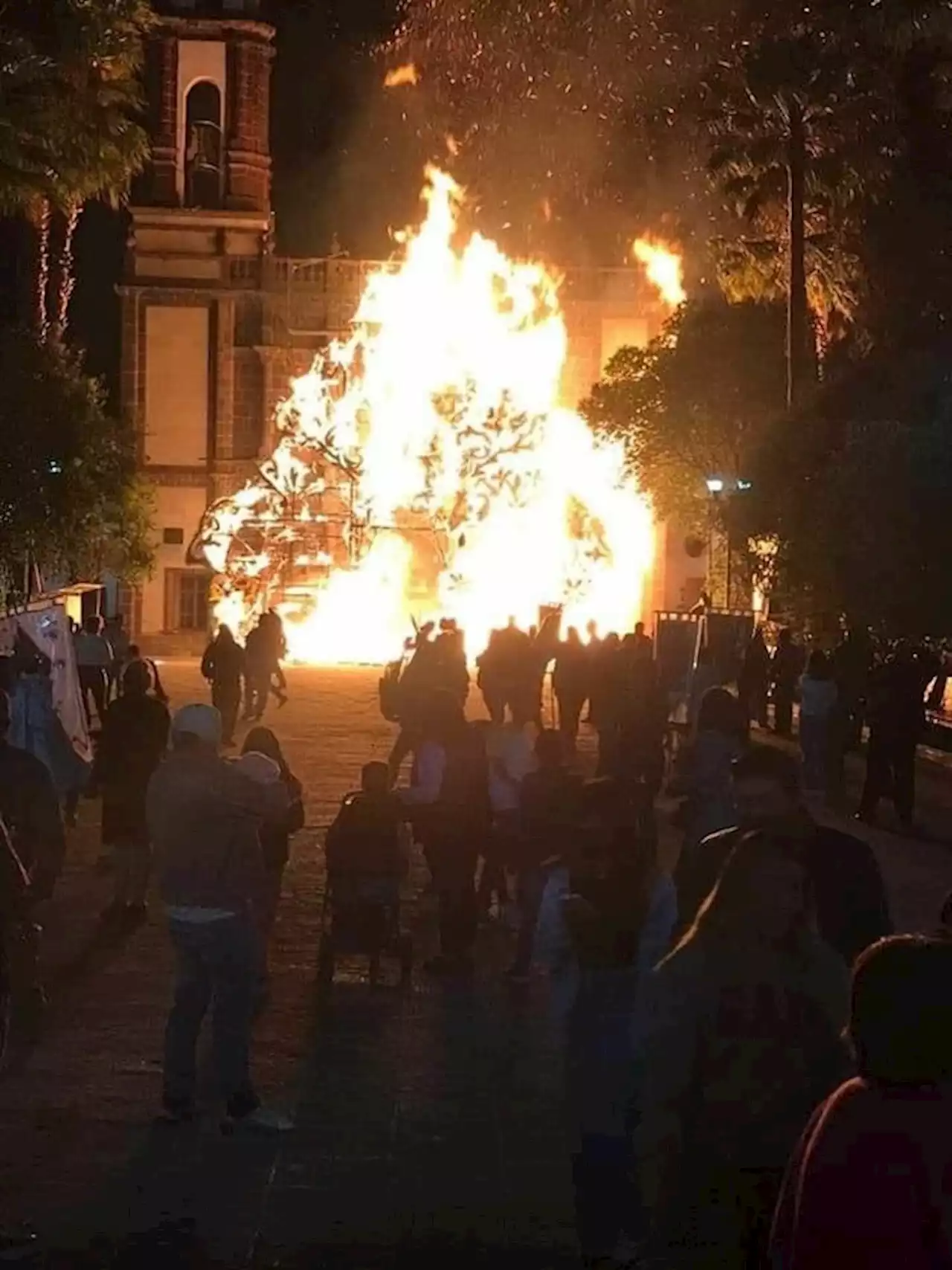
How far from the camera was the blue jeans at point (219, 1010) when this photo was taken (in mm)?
7023

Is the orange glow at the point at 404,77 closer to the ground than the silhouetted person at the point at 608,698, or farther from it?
farther from it

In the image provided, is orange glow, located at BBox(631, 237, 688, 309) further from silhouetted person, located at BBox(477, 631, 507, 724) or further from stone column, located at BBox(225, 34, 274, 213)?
silhouetted person, located at BBox(477, 631, 507, 724)

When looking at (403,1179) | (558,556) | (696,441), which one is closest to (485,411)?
(558,556)

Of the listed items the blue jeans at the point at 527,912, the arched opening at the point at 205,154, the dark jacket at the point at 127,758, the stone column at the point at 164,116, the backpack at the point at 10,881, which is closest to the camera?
the backpack at the point at 10,881

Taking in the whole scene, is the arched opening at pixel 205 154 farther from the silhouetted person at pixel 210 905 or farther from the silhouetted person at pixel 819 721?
the silhouetted person at pixel 210 905

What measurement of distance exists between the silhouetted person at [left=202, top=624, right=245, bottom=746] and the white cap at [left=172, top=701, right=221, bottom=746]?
12.9 metres

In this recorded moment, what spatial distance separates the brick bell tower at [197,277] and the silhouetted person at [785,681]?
24606 mm

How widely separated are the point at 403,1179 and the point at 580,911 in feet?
5.16

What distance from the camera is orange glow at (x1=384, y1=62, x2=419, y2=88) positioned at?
1831 inches

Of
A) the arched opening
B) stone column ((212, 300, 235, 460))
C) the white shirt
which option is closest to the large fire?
stone column ((212, 300, 235, 460))

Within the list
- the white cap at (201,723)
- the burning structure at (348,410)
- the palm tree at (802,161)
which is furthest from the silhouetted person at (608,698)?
the burning structure at (348,410)

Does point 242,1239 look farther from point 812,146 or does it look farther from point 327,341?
point 327,341

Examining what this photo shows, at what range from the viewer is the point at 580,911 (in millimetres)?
5480

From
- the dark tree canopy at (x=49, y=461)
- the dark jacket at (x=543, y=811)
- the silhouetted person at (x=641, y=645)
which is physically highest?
the dark tree canopy at (x=49, y=461)
